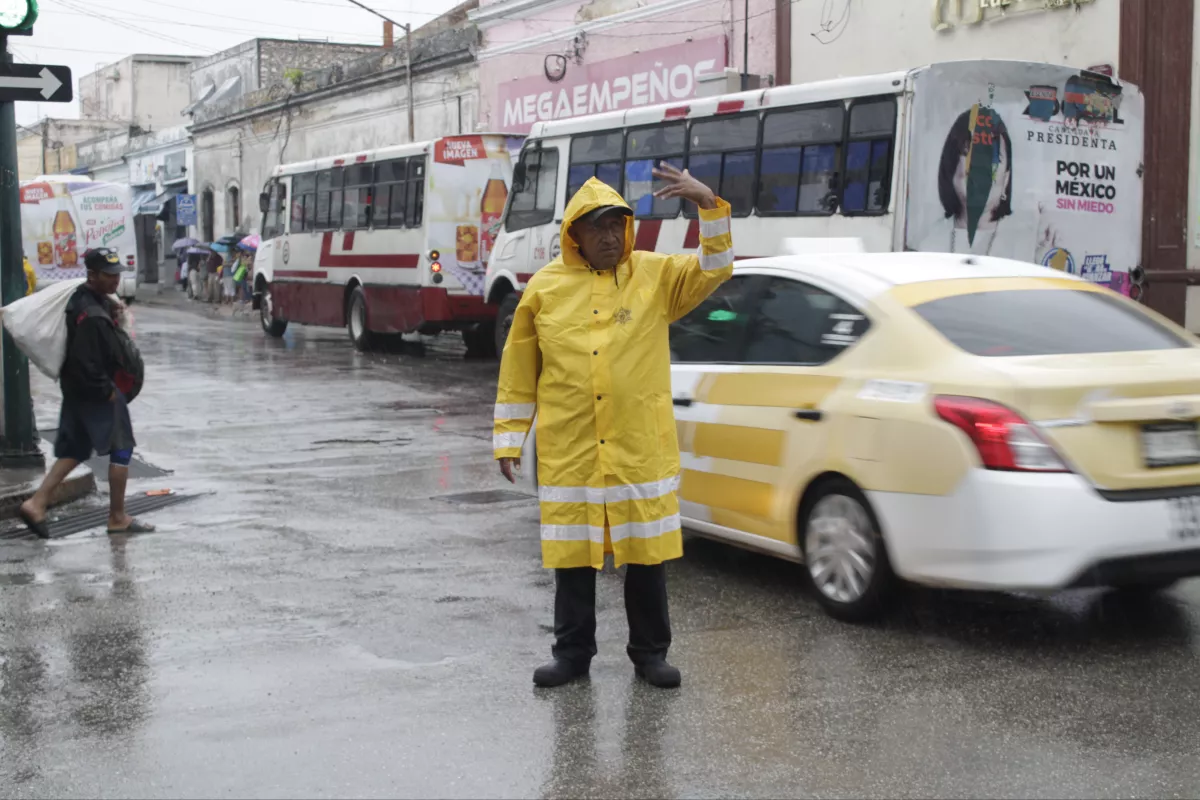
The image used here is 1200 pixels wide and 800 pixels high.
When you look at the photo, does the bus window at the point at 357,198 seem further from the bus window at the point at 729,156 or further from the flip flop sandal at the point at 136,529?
the flip flop sandal at the point at 136,529

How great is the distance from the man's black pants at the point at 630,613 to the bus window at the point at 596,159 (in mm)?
11664

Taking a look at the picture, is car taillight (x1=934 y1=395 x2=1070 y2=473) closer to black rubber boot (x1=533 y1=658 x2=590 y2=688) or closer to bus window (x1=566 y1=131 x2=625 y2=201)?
black rubber boot (x1=533 y1=658 x2=590 y2=688)

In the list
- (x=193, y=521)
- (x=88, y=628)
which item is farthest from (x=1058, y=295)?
(x=193, y=521)

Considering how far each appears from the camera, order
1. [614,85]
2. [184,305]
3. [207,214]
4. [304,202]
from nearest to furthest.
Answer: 1. [304,202]
2. [614,85]
3. [184,305]
4. [207,214]

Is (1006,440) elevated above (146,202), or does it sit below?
below

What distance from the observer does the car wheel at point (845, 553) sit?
599 centimetres

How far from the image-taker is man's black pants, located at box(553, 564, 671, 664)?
17.5 feet

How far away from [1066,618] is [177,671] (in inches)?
142

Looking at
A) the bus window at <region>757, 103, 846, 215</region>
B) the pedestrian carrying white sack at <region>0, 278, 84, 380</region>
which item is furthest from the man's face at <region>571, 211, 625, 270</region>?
the bus window at <region>757, 103, 846, 215</region>

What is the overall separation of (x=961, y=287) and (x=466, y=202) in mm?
15763

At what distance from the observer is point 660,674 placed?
17.4 feet

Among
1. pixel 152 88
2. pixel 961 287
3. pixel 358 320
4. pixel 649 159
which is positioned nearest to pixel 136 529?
pixel 961 287

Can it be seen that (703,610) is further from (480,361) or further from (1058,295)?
(480,361)

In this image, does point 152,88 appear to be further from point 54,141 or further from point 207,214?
point 207,214
